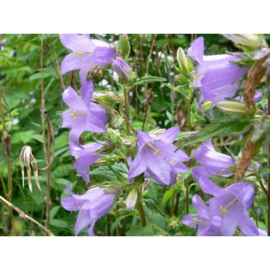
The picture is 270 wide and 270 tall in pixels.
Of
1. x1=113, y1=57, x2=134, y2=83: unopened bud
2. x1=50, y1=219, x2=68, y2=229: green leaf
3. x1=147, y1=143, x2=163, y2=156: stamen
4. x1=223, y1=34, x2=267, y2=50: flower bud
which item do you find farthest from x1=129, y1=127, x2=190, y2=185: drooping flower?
x1=50, y1=219, x2=68, y2=229: green leaf

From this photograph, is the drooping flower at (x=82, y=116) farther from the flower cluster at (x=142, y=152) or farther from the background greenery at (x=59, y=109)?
the background greenery at (x=59, y=109)

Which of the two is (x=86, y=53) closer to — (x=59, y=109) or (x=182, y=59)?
(x=182, y=59)

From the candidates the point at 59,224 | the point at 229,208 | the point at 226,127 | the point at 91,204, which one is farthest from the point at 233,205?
the point at 59,224

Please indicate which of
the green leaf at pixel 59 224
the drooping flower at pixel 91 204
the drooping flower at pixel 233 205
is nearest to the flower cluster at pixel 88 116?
the drooping flower at pixel 91 204

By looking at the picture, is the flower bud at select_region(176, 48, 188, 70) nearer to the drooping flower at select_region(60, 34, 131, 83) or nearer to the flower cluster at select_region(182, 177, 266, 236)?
the drooping flower at select_region(60, 34, 131, 83)

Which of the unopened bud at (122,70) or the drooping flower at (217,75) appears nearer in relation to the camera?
the drooping flower at (217,75)
